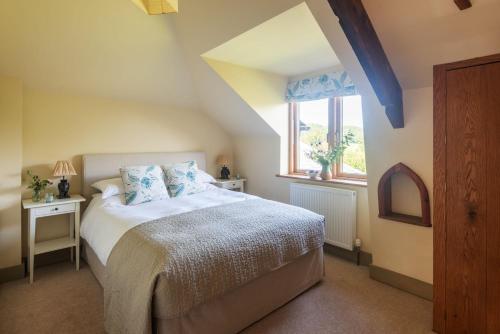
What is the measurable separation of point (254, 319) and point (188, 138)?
278cm

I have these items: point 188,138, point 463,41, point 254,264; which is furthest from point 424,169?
point 188,138

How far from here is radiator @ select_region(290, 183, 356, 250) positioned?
292 centimetres

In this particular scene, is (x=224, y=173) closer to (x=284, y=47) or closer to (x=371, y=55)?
(x=284, y=47)

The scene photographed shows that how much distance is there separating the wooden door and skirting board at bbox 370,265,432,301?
48cm

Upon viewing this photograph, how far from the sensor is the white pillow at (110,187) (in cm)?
284

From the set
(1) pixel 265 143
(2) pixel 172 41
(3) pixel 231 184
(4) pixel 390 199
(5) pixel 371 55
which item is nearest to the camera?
(5) pixel 371 55

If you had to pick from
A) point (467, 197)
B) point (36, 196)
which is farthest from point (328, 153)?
point (36, 196)

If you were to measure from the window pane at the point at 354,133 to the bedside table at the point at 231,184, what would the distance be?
63.8 inches

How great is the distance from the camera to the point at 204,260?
5.42ft

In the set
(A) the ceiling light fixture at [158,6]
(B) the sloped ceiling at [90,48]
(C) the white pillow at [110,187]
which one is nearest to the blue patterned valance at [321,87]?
(B) the sloped ceiling at [90,48]

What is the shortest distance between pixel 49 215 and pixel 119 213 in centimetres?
82

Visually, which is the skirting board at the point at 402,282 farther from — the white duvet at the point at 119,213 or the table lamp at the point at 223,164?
the table lamp at the point at 223,164

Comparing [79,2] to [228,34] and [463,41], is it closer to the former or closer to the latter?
[228,34]

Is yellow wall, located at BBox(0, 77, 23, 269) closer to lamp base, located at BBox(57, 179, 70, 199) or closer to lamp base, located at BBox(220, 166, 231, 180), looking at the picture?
lamp base, located at BBox(57, 179, 70, 199)
